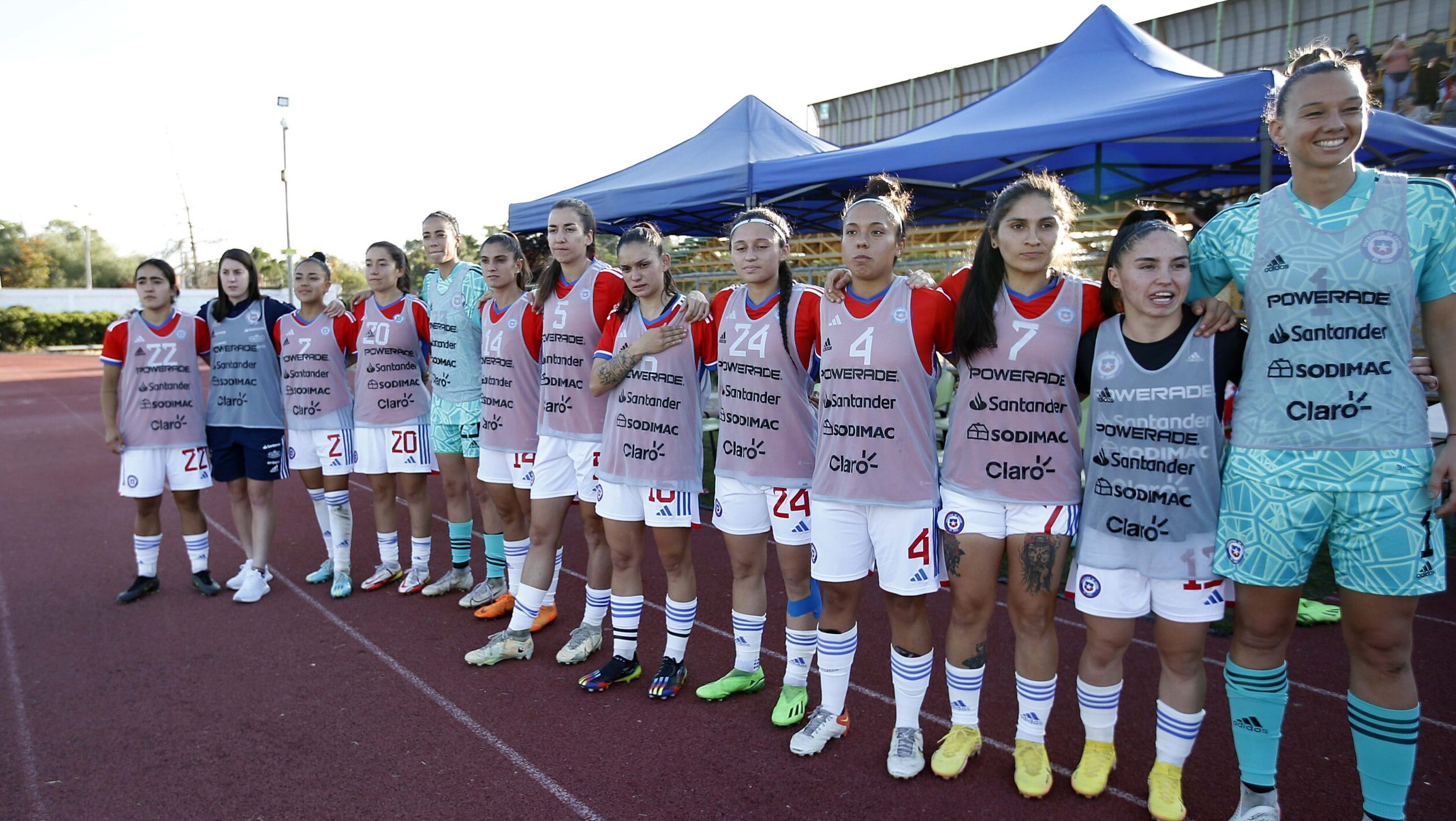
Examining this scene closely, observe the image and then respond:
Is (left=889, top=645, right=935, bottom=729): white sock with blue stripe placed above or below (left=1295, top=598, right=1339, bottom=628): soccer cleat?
above

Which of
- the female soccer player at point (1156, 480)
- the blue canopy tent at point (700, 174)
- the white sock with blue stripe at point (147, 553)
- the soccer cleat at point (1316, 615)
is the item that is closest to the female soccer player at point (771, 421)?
the female soccer player at point (1156, 480)

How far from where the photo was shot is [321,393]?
510cm

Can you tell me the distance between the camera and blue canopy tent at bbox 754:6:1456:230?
17.3ft

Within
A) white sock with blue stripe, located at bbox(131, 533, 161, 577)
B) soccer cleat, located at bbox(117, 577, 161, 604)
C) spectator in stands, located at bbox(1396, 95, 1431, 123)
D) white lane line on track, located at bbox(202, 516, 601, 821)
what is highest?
spectator in stands, located at bbox(1396, 95, 1431, 123)

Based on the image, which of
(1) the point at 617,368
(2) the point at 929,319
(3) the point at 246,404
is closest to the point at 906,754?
(2) the point at 929,319

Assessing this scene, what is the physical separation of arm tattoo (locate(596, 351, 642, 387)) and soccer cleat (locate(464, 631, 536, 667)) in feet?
4.52

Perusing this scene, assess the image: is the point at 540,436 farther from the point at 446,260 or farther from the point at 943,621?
the point at 943,621

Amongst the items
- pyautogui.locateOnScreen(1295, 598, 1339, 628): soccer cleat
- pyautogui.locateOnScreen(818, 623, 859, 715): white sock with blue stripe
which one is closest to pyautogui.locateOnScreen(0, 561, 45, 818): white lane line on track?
pyautogui.locateOnScreen(818, 623, 859, 715): white sock with blue stripe

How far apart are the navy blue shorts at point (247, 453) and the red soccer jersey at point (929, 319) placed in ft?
12.8

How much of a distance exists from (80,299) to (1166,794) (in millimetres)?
52538

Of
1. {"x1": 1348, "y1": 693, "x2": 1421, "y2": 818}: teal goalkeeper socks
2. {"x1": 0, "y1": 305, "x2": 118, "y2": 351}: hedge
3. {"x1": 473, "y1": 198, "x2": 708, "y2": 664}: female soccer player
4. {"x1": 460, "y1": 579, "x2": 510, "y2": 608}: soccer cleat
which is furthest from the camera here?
{"x1": 0, "y1": 305, "x2": 118, "y2": 351}: hedge

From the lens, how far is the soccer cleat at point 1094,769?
9.09 ft

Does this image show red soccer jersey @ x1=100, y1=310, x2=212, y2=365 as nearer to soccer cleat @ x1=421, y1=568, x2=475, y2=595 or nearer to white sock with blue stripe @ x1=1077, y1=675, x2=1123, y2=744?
soccer cleat @ x1=421, y1=568, x2=475, y2=595

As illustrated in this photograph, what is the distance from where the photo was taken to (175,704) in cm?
373
